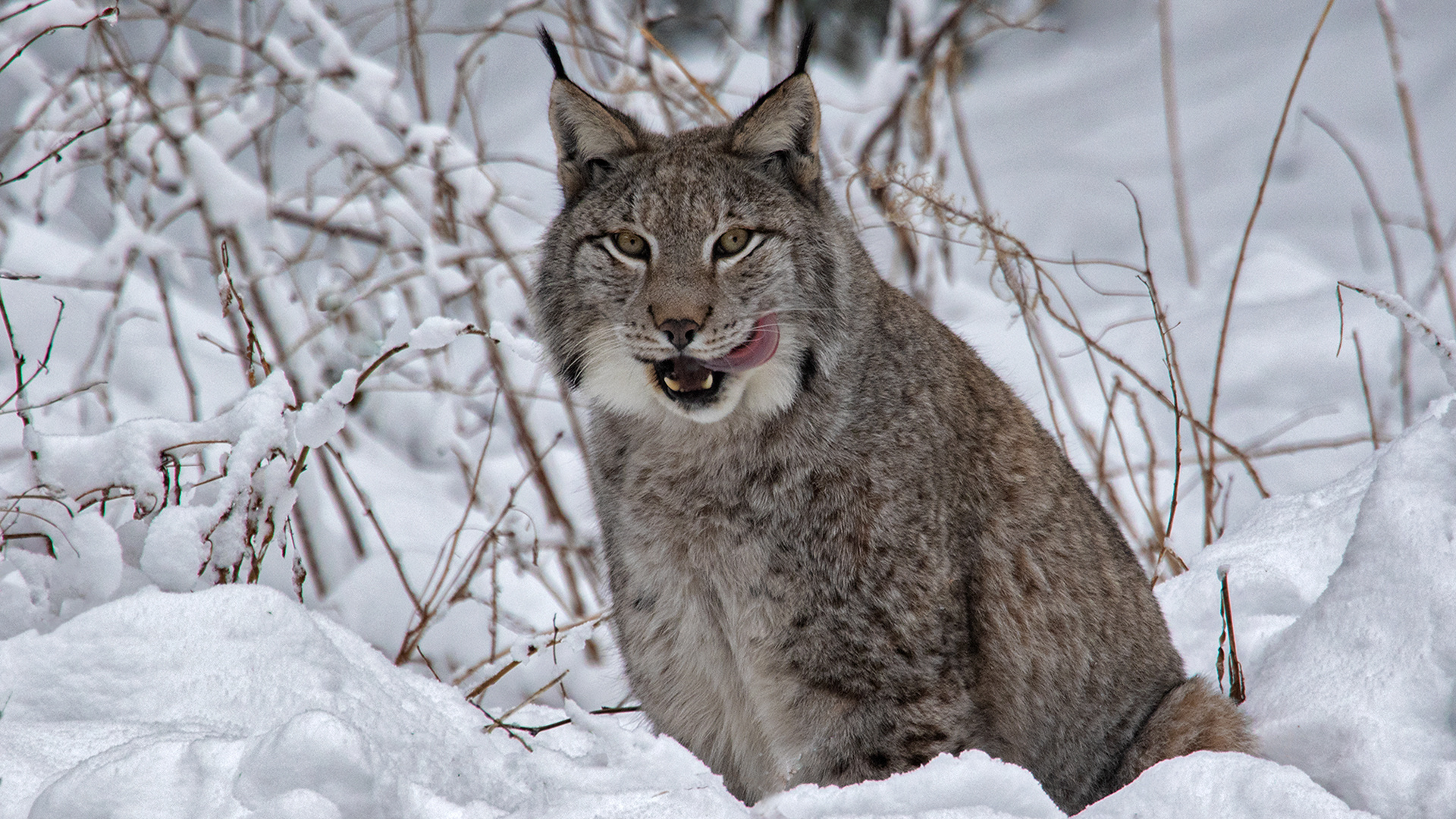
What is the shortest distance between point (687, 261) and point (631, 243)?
0.18 m

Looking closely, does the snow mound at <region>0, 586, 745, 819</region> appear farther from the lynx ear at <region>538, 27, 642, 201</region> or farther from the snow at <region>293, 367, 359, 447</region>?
the lynx ear at <region>538, 27, 642, 201</region>

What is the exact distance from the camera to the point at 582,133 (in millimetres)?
2979

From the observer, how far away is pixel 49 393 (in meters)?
4.78

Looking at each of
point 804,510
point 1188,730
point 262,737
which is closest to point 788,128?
point 804,510

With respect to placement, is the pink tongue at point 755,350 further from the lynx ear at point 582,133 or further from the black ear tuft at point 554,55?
the black ear tuft at point 554,55

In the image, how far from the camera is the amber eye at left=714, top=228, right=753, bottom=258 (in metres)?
2.76

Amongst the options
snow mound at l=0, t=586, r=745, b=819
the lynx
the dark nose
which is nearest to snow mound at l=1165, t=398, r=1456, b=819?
the lynx

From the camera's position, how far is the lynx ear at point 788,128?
282 centimetres

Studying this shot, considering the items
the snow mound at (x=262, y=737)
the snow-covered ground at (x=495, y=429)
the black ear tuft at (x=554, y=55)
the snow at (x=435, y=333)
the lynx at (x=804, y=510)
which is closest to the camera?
the snow mound at (x=262, y=737)

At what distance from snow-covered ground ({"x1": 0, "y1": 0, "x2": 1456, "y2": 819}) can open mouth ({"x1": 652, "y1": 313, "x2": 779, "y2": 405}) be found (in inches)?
19.7

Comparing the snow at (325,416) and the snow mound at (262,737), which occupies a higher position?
the snow at (325,416)

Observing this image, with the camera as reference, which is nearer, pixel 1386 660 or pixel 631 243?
pixel 1386 660

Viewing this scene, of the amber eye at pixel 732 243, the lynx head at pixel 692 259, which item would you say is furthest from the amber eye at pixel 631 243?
the amber eye at pixel 732 243

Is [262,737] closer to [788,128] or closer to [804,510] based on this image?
→ [804,510]
